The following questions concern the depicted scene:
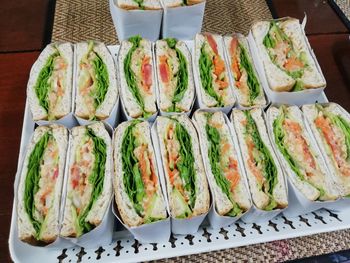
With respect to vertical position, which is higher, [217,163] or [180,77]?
[180,77]

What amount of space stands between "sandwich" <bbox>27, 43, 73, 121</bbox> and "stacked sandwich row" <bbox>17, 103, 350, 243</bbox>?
3.7 inches

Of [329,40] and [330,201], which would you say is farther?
[329,40]

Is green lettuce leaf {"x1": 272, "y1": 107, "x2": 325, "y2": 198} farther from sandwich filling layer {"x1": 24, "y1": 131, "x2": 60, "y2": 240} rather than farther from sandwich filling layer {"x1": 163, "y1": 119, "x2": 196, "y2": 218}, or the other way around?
sandwich filling layer {"x1": 24, "y1": 131, "x2": 60, "y2": 240}

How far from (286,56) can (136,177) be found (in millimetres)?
1009

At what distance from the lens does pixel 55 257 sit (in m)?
1.33

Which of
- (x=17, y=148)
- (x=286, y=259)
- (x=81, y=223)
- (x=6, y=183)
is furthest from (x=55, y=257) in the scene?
(x=286, y=259)

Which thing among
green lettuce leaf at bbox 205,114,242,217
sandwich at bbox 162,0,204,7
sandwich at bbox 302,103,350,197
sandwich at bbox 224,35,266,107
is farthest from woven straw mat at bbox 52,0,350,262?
green lettuce leaf at bbox 205,114,242,217

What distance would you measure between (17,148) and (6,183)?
0.18 m

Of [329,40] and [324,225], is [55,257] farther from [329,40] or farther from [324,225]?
[329,40]

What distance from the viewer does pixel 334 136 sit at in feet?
5.14

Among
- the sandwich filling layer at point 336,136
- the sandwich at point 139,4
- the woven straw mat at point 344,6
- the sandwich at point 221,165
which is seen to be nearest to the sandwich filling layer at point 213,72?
the sandwich at point 221,165

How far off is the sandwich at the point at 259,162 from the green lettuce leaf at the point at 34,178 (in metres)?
0.86

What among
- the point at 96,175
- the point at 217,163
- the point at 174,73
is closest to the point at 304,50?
the point at 174,73

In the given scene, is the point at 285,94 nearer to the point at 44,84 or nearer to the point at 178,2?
the point at 178,2
